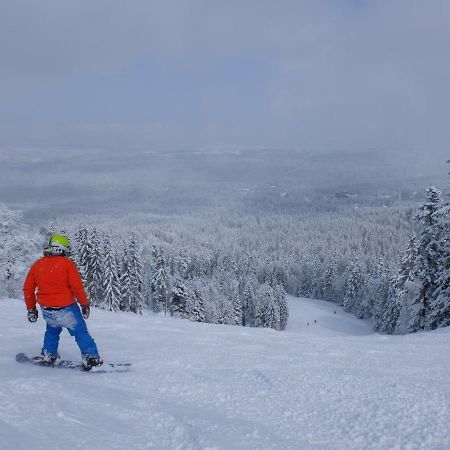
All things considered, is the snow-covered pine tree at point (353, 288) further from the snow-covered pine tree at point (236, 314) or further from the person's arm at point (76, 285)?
the person's arm at point (76, 285)

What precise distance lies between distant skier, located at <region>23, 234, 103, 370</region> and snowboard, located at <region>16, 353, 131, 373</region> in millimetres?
126

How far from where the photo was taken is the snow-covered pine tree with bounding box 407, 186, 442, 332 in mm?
23873

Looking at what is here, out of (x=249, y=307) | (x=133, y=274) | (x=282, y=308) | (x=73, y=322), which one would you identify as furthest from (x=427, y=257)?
(x=249, y=307)

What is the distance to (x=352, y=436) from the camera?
454 cm

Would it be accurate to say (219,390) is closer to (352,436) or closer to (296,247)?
(352,436)

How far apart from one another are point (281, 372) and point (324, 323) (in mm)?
73042

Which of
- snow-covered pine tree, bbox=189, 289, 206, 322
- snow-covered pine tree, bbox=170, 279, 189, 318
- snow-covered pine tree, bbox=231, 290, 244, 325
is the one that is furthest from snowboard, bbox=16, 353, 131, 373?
snow-covered pine tree, bbox=231, 290, 244, 325

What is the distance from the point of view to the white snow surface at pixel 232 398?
4.47m

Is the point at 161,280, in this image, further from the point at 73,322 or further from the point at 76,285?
the point at 76,285

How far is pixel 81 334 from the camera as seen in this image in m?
7.13

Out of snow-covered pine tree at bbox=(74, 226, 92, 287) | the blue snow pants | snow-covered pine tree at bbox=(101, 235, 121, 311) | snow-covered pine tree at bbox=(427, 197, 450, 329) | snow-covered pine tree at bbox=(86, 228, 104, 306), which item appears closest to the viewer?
the blue snow pants

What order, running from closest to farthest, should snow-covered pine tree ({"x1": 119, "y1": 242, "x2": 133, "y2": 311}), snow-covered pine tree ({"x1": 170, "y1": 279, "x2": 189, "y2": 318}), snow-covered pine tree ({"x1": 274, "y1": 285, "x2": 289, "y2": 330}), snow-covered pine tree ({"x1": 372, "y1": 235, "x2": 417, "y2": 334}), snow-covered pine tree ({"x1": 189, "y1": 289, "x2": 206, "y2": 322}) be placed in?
snow-covered pine tree ({"x1": 372, "y1": 235, "x2": 417, "y2": 334}), snow-covered pine tree ({"x1": 119, "y1": 242, "x2": 133, "y2": 311}), snow-covered pine tree ({"x1": 170, "y1": 279, "x2": 189, "y2": 318}), snow-covered pine tree ({"x1": 189, "y1": 289, "x2": 206, "y2": 322}), snow-covered pine tree ({"x1": 274, "y1": 285, "x2": 289, "y2": 330})

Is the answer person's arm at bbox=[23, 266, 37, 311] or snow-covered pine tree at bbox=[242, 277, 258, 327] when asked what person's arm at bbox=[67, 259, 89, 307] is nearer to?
person's arm at bbox=[23, 266, 37, 311]

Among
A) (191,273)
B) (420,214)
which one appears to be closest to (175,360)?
(420,214)
